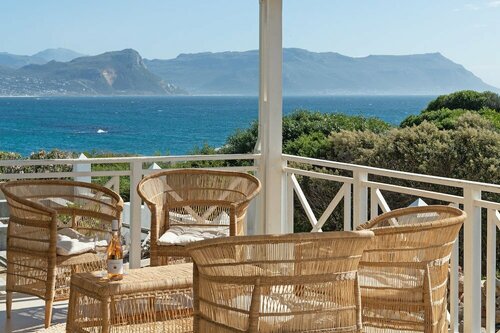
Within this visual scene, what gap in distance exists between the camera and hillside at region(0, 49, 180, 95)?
32.3 metres

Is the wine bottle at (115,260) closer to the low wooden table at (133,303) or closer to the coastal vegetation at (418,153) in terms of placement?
the low wooden table at (133,303)

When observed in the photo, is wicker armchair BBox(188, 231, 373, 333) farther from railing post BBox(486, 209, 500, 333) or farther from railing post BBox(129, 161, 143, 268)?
railing post BBox(129, 161, 143, 268)

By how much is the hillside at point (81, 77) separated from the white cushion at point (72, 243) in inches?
1105

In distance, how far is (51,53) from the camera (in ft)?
105

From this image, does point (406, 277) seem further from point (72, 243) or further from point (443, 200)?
point (72, 243)

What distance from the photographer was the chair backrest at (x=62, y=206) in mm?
4488

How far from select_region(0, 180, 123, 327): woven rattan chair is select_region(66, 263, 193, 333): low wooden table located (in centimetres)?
84

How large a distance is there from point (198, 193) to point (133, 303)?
5.34ft

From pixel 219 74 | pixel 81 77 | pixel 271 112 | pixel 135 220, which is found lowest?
pixel 135 220

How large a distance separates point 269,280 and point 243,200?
188cm

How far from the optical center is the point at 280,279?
9.45 feet

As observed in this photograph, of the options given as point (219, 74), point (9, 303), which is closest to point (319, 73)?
point (219, 74)

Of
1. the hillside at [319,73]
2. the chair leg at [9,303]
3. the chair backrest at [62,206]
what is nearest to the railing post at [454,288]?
the chair backrest at [62,206]

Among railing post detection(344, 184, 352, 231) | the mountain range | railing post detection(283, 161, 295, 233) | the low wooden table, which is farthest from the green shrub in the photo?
the low wooden table
